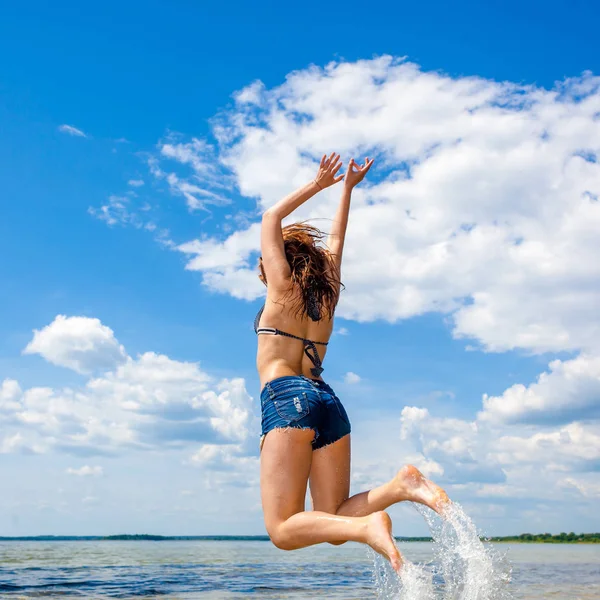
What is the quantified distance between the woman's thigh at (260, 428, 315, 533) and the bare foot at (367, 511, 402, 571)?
588 mm

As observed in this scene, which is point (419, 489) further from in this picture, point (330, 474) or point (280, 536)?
point (280, 536)

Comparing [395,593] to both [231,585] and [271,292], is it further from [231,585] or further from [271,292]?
[231,585]

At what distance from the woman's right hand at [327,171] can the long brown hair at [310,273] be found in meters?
0.34

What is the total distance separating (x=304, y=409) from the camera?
13.7 ft

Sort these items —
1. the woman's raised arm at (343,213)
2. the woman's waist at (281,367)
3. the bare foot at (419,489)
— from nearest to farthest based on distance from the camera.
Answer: the bare foot at (419,489)
the woman's waist at (281,367)
the woman's raised arm at (343,213)

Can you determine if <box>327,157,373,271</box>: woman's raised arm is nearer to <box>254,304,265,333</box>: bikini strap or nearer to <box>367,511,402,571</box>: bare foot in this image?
<box>254,304,265,333</box>: bikini strap

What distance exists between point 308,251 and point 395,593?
2.29 metres

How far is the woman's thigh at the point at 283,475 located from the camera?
4.09 metres

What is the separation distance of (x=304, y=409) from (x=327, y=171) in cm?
178

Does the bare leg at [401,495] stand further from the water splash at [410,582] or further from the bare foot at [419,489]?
the water splash at [410,582]

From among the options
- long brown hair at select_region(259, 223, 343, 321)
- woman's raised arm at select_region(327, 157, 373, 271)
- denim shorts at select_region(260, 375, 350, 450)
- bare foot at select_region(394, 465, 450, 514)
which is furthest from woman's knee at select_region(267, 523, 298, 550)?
woman's raised arm at select_region(327, 157, 373, 271)

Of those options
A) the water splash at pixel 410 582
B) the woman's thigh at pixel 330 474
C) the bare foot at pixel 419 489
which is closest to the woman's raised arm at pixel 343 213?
the woman's thigh at pixel 330 474

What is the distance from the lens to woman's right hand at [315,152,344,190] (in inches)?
193

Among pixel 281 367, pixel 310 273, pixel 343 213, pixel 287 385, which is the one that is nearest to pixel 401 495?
pixel 287 385
